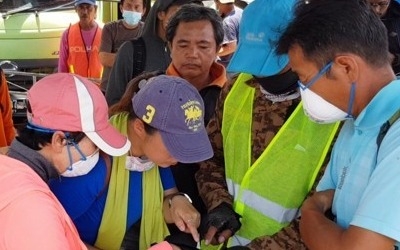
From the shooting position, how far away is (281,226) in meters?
1.76

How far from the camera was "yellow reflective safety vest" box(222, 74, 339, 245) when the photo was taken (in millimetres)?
1694

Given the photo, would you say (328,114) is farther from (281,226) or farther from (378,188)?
(281,226)

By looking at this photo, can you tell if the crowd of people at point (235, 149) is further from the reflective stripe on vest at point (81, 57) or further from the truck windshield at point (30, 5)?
the truck windshield at point (30, 5)

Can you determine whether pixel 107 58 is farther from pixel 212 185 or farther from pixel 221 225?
pixel 221 225

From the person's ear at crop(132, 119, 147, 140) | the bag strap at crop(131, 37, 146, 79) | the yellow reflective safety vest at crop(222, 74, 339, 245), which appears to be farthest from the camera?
the bag strap at crop(131, 37, 146, 79)

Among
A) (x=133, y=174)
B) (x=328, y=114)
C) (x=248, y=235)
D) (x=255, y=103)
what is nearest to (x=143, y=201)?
(x=133, y=174)

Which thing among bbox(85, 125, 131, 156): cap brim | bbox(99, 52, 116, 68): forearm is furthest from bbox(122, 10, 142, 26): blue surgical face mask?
bbox(85, 125, 131, 156): cap brim

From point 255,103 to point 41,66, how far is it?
4.06m

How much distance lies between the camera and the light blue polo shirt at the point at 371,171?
3.76 ft

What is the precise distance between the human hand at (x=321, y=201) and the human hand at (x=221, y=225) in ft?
1.11

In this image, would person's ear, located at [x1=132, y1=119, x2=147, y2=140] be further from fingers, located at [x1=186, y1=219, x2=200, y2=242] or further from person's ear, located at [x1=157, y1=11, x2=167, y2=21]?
person's ear, located at [x1=157, y1=11, x2=167, y2=21]

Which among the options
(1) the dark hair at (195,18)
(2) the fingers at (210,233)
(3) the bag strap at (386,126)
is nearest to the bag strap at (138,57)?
(1) the dark hair at (195,18)

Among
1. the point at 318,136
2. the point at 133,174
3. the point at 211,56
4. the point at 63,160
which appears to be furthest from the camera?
the point at 211,56

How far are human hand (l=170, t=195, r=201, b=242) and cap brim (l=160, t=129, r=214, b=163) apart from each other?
20 centimetres
